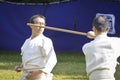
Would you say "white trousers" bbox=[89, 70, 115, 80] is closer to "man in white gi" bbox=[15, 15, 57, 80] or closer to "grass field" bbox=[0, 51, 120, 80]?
"man in white gi" bbox=[15, 15, 57, 80]

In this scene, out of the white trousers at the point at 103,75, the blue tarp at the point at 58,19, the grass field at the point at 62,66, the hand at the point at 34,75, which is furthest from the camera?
the blue tarp at the point at 58,19

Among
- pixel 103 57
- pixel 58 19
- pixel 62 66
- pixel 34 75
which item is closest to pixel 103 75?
pixel 103 57

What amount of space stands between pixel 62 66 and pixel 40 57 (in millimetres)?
6505

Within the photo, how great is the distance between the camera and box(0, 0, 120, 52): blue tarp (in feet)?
51.0

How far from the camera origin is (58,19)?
15.7 meters

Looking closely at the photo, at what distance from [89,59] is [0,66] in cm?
745

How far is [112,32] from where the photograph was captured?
50.3ft

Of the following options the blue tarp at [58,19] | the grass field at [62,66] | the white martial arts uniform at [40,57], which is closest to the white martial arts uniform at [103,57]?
the white martial arts uniform at [40,57]

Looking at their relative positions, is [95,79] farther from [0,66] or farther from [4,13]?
[4,13]

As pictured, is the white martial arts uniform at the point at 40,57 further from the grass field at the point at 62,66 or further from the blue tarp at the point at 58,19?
the blue tarp at the point at 58,19

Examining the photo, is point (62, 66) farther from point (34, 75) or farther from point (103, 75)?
point (103, 75)

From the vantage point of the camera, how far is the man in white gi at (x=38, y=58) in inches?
220

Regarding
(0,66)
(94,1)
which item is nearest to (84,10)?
(94,1)

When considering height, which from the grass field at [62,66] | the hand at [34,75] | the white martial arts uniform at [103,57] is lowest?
the grass field at [62,66]
